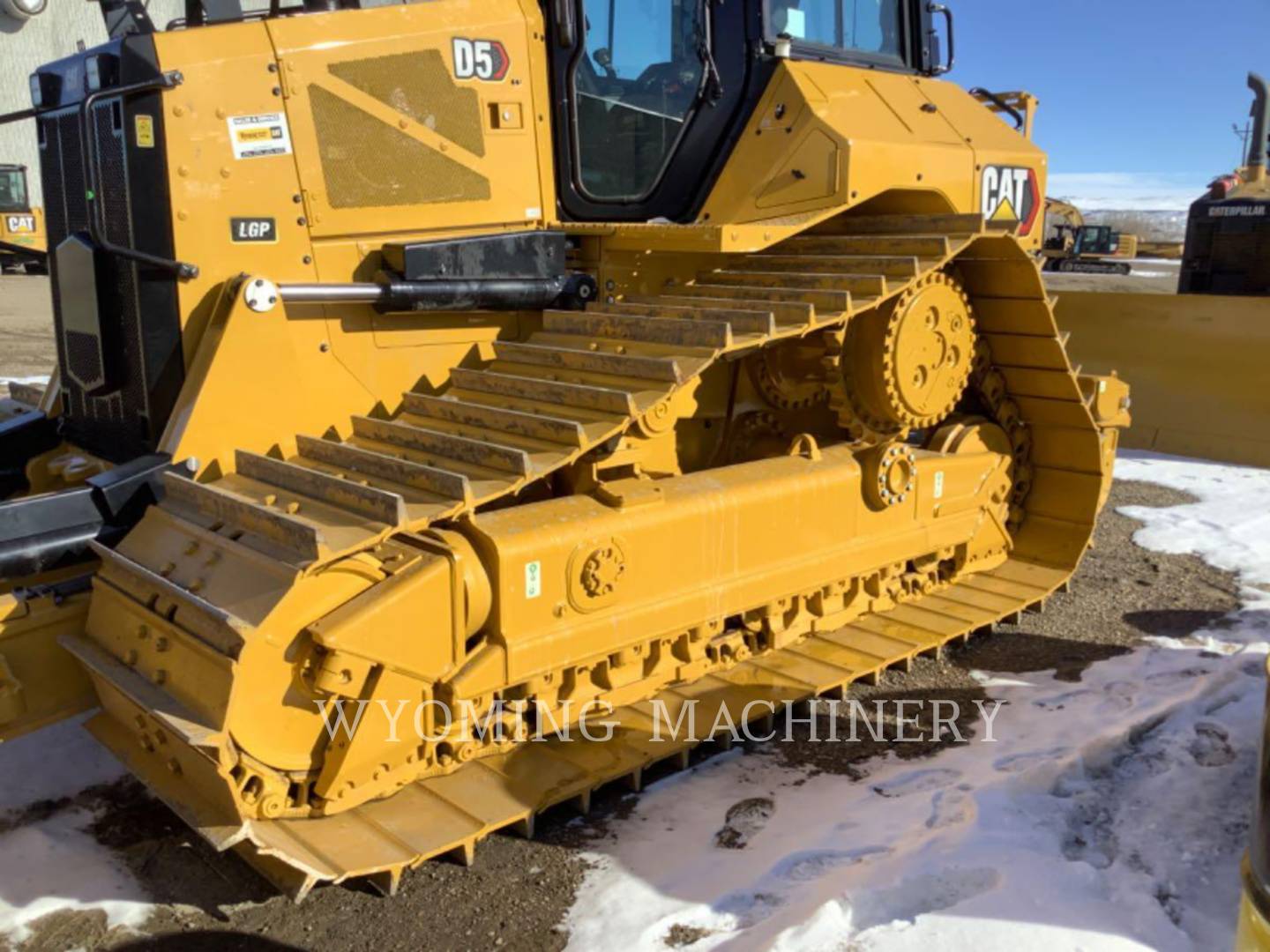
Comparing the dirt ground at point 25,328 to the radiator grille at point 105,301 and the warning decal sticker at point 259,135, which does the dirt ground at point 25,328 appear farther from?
the warning decal sticker at point 259,135

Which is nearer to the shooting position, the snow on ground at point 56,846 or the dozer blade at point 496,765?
the dozer blade at point 496,765

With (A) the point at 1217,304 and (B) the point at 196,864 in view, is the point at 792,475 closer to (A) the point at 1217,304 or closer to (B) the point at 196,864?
(B) the point at 196,864

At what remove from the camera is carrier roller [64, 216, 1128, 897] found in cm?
307

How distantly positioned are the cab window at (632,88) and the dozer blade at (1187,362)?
4.95m

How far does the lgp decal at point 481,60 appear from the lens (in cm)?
397

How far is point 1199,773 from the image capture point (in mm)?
3762

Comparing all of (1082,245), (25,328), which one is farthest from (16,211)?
(1082,245)

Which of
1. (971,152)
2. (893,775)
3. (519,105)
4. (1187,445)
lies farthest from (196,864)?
(1187,445)

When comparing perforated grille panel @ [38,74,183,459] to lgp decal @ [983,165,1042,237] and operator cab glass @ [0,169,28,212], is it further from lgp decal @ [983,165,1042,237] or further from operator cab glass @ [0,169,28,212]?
operator cab glass @ [0,169,28,212]

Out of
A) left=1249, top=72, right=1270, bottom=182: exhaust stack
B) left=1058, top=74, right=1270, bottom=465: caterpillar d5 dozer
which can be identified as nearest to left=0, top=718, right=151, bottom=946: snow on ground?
left=1058, top=74, right=1270, bottom=465: caterpillar d5 dozer

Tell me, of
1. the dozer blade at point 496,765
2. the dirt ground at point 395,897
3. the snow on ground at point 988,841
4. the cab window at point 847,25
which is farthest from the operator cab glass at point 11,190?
the snow on ground at point 988,841

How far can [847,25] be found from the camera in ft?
16.5

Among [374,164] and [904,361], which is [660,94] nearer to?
[374,164]

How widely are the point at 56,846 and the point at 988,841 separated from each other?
2818 mm
